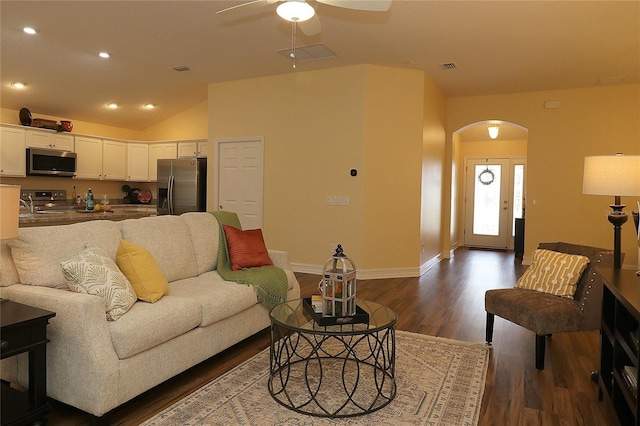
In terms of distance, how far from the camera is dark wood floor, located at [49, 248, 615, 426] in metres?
2.29

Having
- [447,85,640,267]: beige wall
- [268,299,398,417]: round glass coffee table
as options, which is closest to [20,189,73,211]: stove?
[268,299,398,417]: round glass coffee table

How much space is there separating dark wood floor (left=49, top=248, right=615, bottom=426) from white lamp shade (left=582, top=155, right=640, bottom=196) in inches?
48.7

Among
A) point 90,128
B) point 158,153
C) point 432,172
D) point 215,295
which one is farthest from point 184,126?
point 215,295

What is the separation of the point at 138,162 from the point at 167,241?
5.76 metres

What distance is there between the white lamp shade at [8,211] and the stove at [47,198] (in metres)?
5.36

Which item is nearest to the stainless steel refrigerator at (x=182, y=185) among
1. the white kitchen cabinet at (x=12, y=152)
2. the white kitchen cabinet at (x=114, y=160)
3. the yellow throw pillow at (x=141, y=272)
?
the white kitchen cabinet at (x=114, y=160)

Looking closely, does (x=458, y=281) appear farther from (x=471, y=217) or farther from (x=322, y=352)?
(x=471, y=217)

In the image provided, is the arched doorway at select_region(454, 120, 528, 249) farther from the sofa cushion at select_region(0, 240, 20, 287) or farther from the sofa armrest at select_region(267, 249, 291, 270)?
the sofa cushion at select_region(0, 240, 20, 287)

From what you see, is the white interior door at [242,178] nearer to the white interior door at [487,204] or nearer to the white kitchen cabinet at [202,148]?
the white kitchen cabinet at [202,148]

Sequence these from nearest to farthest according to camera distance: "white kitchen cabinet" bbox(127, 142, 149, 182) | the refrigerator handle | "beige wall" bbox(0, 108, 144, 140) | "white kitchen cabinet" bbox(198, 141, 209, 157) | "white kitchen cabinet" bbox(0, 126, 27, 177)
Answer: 1. "white kitchen cabinet" bbox(0, 126, 27, 177)
2. "beige wall" bbox(0, 108, 144, 140)
3. the refrigerator handle
4. "white kitchen cabinet" bbox(198, 141, 209, 157)
5. "white kitchen cabinet" bbox(127, 142, 149, 182)

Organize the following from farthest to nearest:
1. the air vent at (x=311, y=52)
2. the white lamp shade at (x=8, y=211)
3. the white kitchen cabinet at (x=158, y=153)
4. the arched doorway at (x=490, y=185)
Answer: the arched doorway at (x=490, y=185) < the white kitchen cabinet at (x=158, y=153) < the air vent at (x=311, y=52) < the white lamp shade at (x=8, y=211)

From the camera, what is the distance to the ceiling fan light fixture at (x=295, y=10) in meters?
2.77

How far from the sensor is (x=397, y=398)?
244 centimetres

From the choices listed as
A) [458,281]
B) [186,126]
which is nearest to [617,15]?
[458,281]
